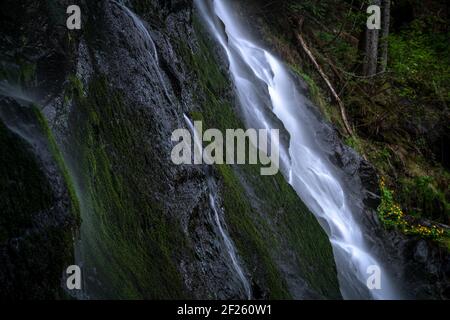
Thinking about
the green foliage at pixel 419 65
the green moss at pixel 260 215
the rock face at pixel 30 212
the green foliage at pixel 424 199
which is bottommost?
the rock face at pixel 30 212

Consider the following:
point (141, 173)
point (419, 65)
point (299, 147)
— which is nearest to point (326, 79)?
point (419, 65)

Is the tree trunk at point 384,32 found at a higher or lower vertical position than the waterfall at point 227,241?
higher

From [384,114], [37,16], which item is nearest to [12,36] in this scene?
[37,16]

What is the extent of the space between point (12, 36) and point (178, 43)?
280 cm

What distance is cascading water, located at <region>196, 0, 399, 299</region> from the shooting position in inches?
337

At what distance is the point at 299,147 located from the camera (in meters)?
9.88

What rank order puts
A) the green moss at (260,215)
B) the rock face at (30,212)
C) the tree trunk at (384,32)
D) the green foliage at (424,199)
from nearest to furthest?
the rock face at (30,212) < the green moss at (260,215) < the green foliage at (424,199) < the tree trunk at (384,32)

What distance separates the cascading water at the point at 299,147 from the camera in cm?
856

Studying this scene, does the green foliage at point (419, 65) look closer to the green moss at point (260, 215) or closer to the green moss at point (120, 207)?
the green moss at point (260, 215)

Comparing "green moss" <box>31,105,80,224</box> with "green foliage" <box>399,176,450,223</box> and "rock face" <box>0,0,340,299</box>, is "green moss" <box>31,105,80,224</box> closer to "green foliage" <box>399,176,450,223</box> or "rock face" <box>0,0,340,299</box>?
"rock face" <box>0,0,340,299</box>

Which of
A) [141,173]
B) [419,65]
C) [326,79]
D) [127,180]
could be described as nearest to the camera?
[127,180]

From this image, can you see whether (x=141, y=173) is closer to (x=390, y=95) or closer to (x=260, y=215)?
(x=260, y=215)

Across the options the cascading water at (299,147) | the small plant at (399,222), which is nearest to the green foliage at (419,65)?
the small plant at (399,222)

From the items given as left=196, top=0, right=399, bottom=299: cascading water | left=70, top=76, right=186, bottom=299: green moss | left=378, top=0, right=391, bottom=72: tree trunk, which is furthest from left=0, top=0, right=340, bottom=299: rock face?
left=378, top=0, right=391, bottom=72: tree trunk
